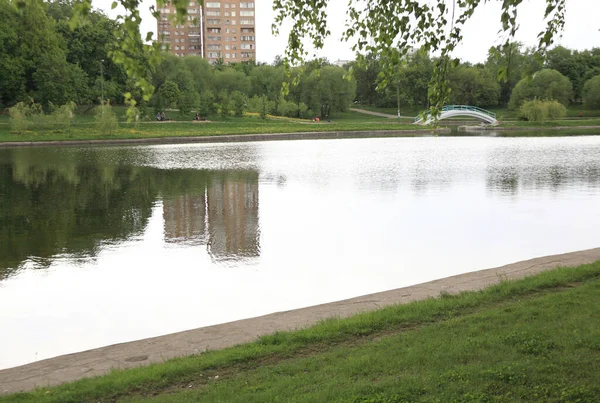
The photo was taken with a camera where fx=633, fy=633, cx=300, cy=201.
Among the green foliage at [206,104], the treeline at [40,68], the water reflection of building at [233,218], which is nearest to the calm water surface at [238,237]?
the water reflection of building at [233,218]

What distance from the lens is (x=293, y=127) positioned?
221 feet

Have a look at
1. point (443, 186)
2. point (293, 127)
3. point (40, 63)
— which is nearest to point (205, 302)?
point (443, 186)

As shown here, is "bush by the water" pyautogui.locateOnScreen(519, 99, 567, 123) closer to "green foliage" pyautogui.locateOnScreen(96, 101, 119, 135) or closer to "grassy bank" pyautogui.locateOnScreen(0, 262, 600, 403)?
"green foliage" pyautogui.locateOnScreen(96, 101, 119, 135)

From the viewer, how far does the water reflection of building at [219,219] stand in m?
13.8

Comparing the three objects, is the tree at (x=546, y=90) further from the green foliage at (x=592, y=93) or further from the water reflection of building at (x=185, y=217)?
the water reflection of building at (x=185, y=217)

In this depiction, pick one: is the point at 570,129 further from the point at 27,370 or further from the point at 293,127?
the point at 27,370

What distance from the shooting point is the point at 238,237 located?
14.6m

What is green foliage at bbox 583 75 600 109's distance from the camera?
8456 centimetres

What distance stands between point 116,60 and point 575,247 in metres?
11.5

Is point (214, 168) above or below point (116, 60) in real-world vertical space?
below

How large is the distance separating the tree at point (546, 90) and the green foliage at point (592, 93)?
2331 millimetres

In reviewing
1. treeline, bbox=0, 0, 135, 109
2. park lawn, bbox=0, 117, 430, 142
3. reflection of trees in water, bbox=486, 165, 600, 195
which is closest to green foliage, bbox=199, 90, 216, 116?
park lawn, bbox=0, 117, 430, 142

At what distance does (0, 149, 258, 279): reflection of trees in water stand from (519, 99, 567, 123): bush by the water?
52451mm

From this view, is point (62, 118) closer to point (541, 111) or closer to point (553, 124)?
point (541, 111)
